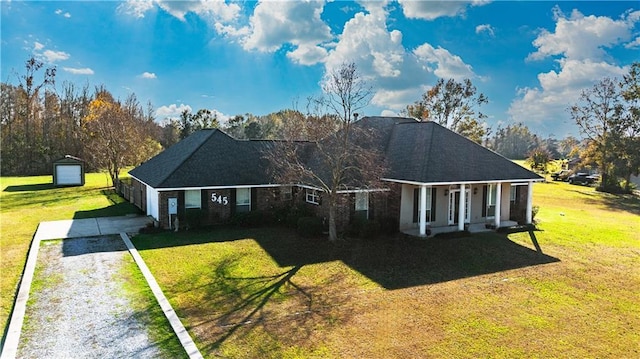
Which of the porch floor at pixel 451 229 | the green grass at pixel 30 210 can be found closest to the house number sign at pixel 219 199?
the green grass at pixel 30 210

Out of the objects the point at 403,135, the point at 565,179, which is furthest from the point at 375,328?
the point at 565,179

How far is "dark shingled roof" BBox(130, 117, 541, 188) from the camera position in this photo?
62.7ft

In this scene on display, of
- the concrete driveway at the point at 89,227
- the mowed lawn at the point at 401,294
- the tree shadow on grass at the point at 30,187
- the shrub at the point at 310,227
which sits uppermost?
the tree shadow on grass at the point at 30,187

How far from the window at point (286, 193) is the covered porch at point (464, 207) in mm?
5983

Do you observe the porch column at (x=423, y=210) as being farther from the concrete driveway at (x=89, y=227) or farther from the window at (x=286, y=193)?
the concrete driveway at (x=89, y=227)

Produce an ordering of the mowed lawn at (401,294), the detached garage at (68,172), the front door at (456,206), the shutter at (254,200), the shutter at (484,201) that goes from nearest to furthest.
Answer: the mowed lawn at (401,294) < the front door at (456,206) < the shutter at (254,200) < the shutter at (484,201) < the detached garage at (68,172)

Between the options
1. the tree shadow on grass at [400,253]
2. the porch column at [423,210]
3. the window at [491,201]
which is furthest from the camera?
the window at [491,201]

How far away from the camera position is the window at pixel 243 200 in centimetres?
2095

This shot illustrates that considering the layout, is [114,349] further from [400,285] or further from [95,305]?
[400,285]

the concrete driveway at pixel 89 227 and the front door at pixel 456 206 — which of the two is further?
the front door at pixel 456 206

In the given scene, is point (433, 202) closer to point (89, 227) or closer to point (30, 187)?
point (89, 227)

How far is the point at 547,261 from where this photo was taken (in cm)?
1550

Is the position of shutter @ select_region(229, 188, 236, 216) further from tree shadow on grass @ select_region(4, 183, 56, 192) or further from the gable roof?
tree shadow on grass @ select_region(4, 183, 56, 192)

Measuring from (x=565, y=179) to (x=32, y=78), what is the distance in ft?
238
